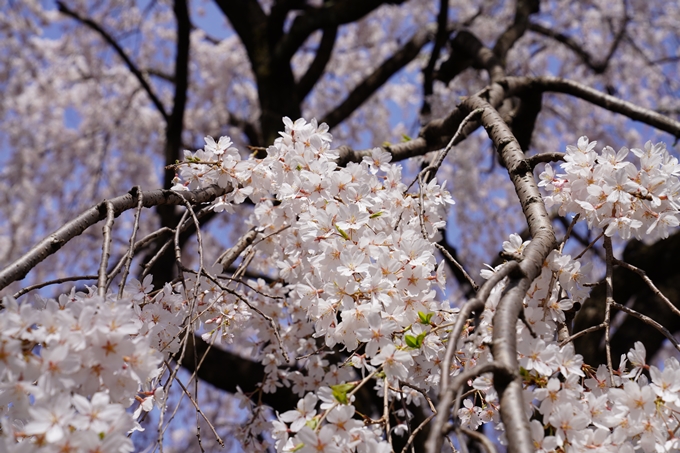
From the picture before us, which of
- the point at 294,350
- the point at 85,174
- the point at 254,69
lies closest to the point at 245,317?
the point at 294,350

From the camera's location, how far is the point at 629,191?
4.07 feet

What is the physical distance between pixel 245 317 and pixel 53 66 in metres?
7.60

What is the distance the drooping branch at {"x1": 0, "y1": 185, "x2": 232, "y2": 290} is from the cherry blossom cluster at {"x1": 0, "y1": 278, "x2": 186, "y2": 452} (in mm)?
168

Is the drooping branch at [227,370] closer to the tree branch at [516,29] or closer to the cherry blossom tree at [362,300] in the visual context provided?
the cherry blossom tree at [362,300]

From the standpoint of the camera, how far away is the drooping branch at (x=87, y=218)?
41.4 inches

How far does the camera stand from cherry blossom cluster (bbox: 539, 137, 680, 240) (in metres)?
1.24

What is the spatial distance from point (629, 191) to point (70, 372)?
1.19 metres

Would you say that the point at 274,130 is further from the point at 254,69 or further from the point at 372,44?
the point at 372,44

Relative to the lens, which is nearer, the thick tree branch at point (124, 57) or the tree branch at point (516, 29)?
the tree branch at point (516, 29)

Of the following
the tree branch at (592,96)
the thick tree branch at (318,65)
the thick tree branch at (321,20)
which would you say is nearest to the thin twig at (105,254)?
the tree branch at (592,96)

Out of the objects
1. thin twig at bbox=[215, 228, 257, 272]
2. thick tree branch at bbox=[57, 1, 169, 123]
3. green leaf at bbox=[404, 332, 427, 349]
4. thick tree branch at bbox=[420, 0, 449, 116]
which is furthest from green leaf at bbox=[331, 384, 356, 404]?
thick tree branch at bbox=[57, 1, 169, 123]

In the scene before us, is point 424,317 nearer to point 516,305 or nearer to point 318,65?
point 516,305

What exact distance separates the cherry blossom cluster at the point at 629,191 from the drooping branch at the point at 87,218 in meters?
0.98

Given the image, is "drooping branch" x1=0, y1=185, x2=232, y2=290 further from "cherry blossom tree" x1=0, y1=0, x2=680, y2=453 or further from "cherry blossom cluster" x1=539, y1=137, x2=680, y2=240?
"cherry blossom cluster" x1=539, y1=137, x2=680, y2=240
